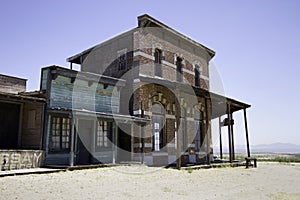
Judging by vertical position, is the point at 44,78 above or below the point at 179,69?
below

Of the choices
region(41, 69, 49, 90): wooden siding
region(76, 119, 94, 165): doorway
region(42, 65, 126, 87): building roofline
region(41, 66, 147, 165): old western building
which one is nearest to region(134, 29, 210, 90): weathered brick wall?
region(42, 65, 126, 87): building roofline

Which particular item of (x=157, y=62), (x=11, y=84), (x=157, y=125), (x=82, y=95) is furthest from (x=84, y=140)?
(x=157, y=62)

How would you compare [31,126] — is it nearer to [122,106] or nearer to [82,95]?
[82,95]

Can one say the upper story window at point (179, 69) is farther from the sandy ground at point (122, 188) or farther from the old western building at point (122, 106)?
the sandy ground at point (122, 188)

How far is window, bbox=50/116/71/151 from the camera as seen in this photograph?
12.7 m

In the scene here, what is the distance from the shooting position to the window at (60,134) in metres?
12.7

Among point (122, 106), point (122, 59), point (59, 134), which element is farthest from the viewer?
point (122, 59)

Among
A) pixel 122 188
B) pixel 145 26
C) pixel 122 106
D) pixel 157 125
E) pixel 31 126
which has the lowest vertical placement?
pixel 122 188

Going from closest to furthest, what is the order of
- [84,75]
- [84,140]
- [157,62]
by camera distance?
[84,75], [84,140], [157,62]

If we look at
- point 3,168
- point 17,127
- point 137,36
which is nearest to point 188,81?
point 137,36

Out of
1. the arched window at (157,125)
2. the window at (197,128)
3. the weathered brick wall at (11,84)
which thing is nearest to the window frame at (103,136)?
the arched window at (157,125)

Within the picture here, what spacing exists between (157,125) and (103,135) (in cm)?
340

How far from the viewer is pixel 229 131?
58.9 ft

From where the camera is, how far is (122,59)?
56.6ft
